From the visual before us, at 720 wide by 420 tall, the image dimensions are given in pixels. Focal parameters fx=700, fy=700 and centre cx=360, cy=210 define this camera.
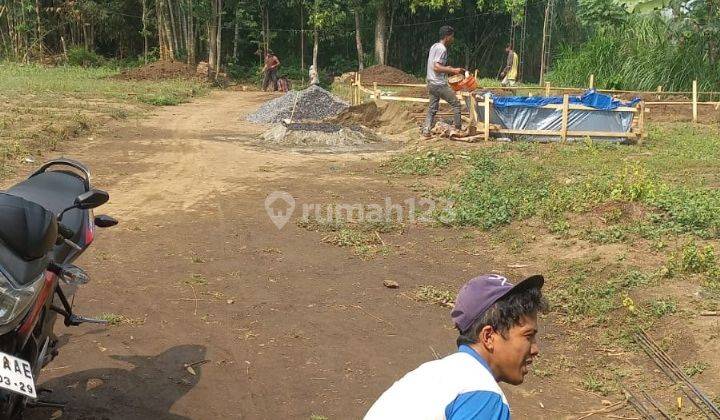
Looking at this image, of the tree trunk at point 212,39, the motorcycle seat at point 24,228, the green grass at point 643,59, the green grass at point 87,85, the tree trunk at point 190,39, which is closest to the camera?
the motorcycle seat at point 24,228

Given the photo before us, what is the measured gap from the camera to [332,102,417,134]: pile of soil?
15379 mm

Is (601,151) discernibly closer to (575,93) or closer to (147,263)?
(575,93)

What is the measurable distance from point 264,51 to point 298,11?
8.95 feet

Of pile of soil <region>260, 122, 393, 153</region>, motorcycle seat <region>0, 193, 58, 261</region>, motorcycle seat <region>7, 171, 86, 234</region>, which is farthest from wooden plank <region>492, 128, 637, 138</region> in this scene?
motorcycle seat <region>0, 193, 58, 261</region>

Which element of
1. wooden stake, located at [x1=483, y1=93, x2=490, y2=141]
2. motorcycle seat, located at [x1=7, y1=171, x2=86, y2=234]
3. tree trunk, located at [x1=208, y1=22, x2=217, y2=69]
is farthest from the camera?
tree trunk, located at [x1=208, y1=22, x2=217, y2=69]

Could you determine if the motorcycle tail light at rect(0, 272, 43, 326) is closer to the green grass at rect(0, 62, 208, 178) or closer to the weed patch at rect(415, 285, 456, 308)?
the weed patch at rect(415, 285, 456, 308)

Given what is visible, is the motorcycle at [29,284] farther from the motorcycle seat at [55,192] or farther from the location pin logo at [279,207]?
the location pin logo at [279,207]

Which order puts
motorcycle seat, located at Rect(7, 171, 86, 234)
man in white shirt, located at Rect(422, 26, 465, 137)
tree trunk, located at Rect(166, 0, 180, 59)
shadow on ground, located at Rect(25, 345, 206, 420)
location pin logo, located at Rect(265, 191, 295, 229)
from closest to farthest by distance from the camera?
motorcycle seat, located at Rect(7, 171, 86, 234) → shadow on ground, located at Rect(25, 345, 206, 420) → location pin logo, located at Rect(265, 191, 295, 229) → man in white shirt, located at Rect(422, 26, 465, 137) → tree trunk, located at Rect(166, 0, 180, 59)

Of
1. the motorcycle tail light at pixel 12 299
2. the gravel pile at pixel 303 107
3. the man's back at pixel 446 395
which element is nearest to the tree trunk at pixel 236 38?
the gravel pile at pixel 303 107

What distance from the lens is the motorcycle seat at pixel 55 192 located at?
3.70m

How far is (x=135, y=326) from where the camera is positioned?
5.05 meters

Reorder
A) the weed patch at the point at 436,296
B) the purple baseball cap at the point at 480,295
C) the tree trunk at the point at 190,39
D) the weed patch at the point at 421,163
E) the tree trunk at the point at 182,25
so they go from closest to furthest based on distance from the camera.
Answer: the purple baseball cap at the point at 480,295 → the weed patch at the point at 436,296 → the weed patch at the point at 421,163 → the tree trunk at the point at 190,39 → the tree trunk at the point at 182,25

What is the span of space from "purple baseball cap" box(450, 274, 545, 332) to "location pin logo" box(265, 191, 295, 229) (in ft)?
19.0

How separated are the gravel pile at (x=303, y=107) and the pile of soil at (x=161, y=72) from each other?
32.0 ft
